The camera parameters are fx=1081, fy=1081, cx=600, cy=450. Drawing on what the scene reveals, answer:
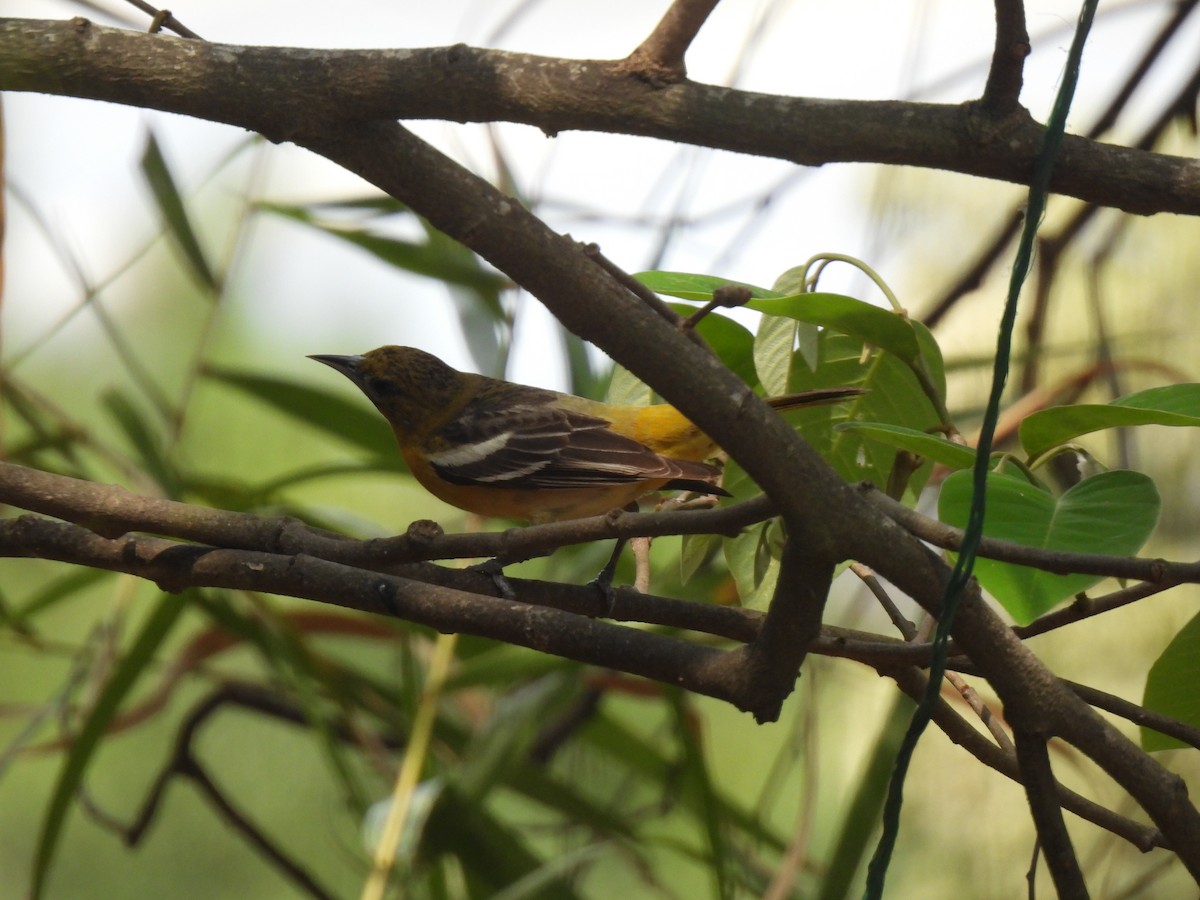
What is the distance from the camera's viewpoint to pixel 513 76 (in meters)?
1.04

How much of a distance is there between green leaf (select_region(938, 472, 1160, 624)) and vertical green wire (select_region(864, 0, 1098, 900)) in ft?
0.22

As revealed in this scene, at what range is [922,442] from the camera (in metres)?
0.99

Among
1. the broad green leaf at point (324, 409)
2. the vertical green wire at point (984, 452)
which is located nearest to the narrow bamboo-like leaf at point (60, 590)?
the broad green leaf at point (324, 409)

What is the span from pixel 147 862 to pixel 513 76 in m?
4.07

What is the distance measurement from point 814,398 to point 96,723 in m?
1.55

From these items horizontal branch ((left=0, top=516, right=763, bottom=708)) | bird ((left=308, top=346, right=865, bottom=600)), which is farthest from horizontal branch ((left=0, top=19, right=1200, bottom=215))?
bird ((left=308, top=346, right=865, bottom=600))

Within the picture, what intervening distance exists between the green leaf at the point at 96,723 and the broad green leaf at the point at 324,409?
20.4 inches

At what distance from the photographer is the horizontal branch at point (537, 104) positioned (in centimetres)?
98

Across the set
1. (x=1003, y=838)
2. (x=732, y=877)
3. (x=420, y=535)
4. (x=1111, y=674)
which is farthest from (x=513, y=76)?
(x=1003, y=838)

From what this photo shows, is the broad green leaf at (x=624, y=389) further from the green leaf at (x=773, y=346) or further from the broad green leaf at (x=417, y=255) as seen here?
the broad green leaf at (x=417, y=255)

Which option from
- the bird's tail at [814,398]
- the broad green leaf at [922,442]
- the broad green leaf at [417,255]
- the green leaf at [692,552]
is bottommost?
the broad green leaf at [922,442]

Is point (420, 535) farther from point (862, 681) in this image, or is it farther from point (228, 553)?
point (862, 681)

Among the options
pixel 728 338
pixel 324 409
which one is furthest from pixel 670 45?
pixel 324 409

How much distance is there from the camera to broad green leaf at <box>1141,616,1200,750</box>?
3.64 feet
